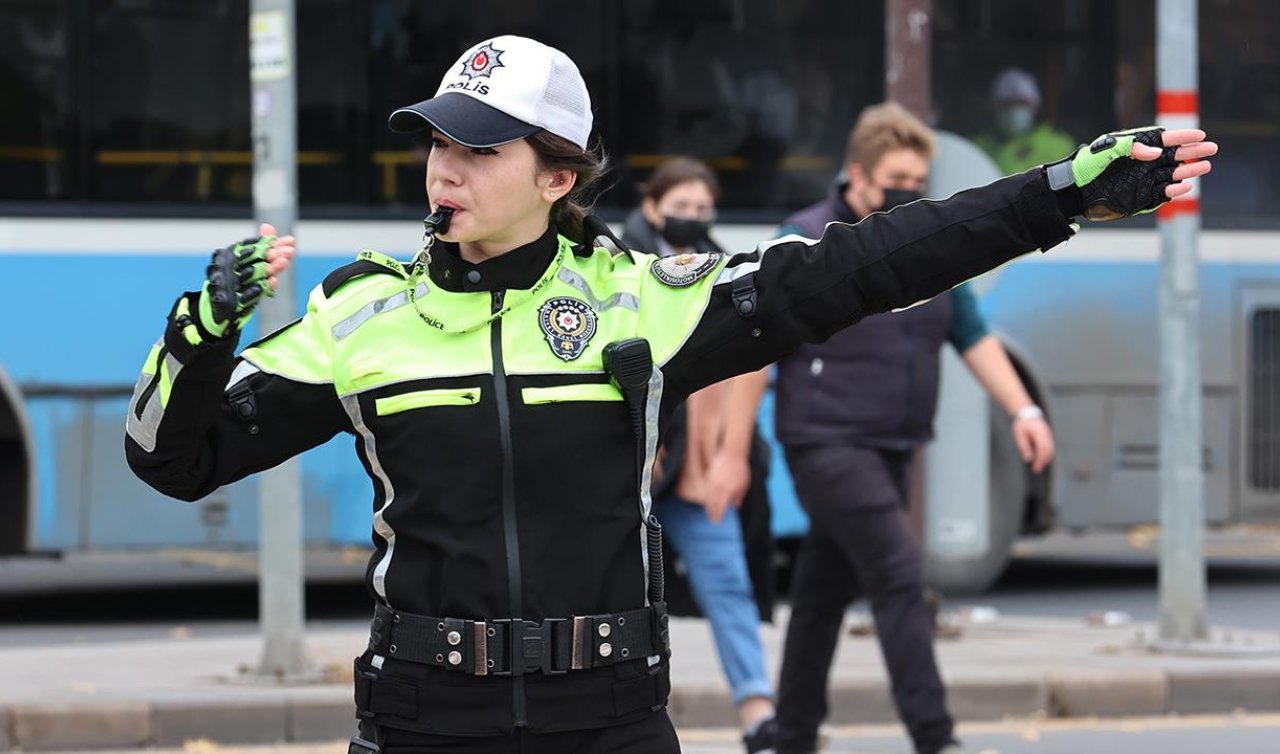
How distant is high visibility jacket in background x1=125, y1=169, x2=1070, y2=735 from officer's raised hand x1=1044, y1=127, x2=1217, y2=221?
0.04 metres

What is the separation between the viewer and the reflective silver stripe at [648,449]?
11.0 feet

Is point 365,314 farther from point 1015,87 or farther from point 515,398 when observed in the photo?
point 1015,87

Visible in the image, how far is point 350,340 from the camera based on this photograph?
3322 mm

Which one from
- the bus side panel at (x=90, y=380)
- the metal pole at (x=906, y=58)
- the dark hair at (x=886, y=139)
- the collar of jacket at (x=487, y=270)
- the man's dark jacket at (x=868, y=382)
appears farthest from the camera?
the bus side panel at (x=90, y=380)

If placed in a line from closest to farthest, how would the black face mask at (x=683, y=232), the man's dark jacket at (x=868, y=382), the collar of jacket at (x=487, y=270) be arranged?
the collar of jacket at (x=487, y=270), the man's dark jacket at (x=868, y=382), the black face mask at (x=683, y=232)

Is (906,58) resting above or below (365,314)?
above

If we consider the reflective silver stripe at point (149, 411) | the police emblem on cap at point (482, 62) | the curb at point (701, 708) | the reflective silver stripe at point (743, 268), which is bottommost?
the curb at point (701, 708)

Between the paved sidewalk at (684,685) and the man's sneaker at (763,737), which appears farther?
the paved sidewalk at (684,685)

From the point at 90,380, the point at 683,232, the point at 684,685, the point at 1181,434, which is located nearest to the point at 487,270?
the point at 683,232

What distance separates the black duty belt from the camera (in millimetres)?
3238

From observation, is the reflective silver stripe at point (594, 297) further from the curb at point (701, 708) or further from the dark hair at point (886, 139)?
the curb at point (701, 708)

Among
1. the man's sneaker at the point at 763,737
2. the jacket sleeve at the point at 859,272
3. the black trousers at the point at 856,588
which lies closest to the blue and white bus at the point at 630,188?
the black trousers at the point at 856,588

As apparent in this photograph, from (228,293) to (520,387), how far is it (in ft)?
1.45

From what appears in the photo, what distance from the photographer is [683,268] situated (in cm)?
347
